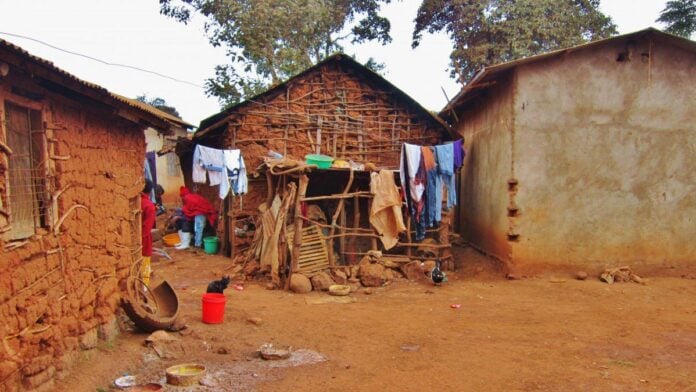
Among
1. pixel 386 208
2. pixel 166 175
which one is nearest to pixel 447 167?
pixel 386 208

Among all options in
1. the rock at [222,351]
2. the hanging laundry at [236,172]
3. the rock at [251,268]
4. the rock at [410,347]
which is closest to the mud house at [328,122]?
the hanging laundry at [236,172]

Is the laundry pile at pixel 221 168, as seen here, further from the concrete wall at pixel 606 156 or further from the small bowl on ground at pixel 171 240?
the concrete wall at pixel 606 156

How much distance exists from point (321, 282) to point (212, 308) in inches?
118

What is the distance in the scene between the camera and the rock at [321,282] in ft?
31.1

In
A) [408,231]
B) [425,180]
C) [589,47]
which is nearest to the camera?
[589,47]

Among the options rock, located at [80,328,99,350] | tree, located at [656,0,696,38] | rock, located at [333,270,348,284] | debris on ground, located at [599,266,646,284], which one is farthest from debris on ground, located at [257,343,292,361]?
tree, located at [656,0,696,38]

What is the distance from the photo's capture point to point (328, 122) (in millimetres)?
12609

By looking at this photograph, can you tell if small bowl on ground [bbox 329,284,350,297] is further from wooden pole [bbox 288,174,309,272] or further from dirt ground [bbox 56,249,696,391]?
wooden pole [bbox 288,174,309,272]

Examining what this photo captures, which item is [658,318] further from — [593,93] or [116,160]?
[116,160]

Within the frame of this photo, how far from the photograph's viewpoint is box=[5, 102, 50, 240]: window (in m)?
3.98

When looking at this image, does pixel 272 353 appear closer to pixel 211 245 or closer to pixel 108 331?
pixel 108 331

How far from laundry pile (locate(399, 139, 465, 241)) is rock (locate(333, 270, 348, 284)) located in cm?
188

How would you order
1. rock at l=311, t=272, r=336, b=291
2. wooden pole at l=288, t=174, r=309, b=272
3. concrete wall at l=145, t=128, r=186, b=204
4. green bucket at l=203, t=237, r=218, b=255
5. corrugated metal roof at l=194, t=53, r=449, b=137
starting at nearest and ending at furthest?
rock at l=311, t=272, r=336, b=291, wooden pole at l=288, t=174, r=309, b=272, corrugated metal roof at l=194, t=53, r=449, b=137, green bucket at l=203, t=237, r=218, b=255, concrete wall at l=145, t=128, r=186, b=204

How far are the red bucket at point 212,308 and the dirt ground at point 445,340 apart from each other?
0.15 metres
